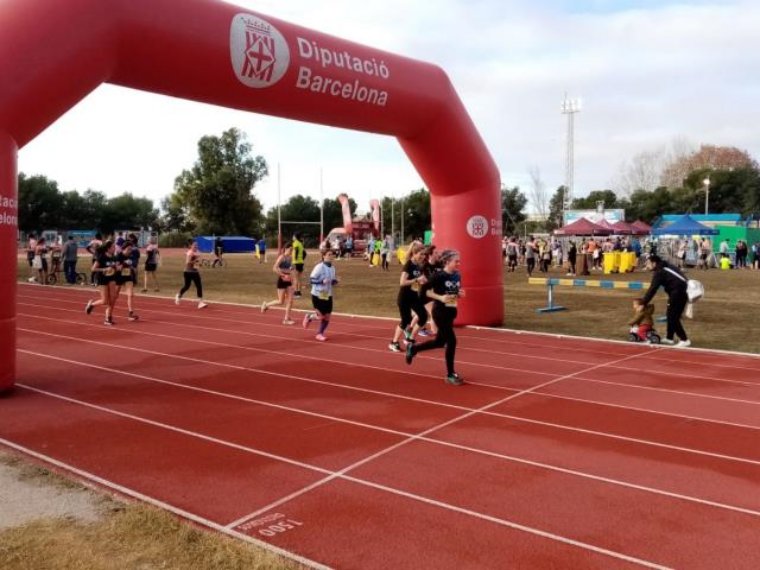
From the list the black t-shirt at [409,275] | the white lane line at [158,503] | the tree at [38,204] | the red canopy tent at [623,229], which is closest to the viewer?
the white lane line at [158,503]

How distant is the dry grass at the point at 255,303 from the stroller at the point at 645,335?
752mm

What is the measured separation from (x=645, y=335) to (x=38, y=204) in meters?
75.5

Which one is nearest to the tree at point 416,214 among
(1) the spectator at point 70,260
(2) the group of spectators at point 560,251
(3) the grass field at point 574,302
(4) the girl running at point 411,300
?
(2) the group of spectators at point 560,251

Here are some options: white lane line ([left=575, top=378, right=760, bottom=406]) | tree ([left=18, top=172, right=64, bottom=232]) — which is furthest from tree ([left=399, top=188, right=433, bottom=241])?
white lane line ([left=575, top=378, right=760, bottom=406])

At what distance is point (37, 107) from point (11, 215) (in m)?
1.10

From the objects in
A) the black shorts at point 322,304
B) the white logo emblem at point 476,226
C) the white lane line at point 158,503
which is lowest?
the white lane line at point 158,503

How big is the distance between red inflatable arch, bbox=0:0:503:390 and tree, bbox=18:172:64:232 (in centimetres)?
7081

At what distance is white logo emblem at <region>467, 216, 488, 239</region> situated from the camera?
12.7 m

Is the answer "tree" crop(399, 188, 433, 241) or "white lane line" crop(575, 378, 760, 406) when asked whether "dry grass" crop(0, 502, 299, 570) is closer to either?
"white lane line" crop(575, 378, 760, 406)

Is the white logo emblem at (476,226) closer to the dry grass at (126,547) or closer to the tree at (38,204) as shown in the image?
the dry grass at (126,547)

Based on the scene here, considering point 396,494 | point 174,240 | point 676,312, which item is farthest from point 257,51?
point 174,240

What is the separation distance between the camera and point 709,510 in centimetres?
447

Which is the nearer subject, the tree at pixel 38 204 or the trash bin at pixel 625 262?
the trash bin at pixel 625 262

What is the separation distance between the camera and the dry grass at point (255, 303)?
3.59 m
